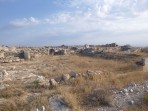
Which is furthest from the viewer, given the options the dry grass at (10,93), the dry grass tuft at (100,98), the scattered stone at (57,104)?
the dry grass at (10,93)

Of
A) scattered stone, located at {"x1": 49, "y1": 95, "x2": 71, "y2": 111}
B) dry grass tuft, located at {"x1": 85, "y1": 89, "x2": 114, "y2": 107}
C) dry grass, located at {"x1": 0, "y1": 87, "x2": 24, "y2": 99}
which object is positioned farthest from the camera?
dry grass, located at {"x1": 0, "y1": 87, "x2": 24, "y2": 99}

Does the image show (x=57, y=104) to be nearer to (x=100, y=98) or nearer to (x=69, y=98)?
(x=69, y=98)

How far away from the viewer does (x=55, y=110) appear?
9.92 m

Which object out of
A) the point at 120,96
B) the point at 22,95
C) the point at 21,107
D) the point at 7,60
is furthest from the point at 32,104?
the point at 7,60

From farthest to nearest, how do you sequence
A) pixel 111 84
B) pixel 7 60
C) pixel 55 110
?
pixel 7 60, pixel 111 84, pixel 55 110

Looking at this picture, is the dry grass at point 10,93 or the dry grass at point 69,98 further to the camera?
the dry grass at point 10,93

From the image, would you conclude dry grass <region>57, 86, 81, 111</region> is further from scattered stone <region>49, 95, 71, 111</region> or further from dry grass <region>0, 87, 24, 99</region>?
dry grass <region>0, 87, 24, 99</region>

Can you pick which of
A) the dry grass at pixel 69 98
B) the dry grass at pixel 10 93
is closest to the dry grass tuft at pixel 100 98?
the dry grass at pixel 69 98

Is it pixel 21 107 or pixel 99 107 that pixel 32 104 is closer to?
pixel 21 107

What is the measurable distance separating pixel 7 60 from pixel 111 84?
16.8 meters

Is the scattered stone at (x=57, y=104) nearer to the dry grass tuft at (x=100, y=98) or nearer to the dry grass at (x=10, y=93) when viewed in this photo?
the dry grass tuft at (x=100, y=98)

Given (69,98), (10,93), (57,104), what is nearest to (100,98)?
(69,98)

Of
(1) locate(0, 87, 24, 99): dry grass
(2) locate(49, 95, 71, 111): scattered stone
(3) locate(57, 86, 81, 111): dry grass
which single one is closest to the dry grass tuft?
(3) locate(57, 86, 81, 111): dry grass

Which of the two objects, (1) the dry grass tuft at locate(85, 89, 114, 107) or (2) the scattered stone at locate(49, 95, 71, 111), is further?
(1) the dry grass tuft at locate(85, 89, 114, 107)
